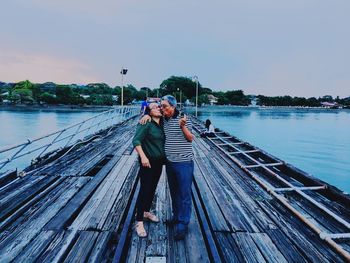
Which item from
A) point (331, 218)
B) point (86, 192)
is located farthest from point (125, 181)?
point (331, 218)

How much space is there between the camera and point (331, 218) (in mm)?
4352

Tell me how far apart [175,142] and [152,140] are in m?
0.29

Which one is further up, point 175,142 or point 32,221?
point 175,142

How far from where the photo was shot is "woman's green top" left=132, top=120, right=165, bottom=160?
11.7 ft

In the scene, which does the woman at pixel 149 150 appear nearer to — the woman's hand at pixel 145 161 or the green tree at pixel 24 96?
the woman's hand at pixel 145 161

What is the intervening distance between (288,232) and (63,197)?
363 cm

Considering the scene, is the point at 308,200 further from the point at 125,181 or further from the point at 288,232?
the point at 125,181

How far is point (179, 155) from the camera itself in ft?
11.7

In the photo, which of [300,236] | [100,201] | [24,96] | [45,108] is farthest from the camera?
[24,96]

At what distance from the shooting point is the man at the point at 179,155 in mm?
3518

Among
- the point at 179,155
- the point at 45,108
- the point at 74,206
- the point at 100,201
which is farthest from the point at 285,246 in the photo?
the point at 45,108

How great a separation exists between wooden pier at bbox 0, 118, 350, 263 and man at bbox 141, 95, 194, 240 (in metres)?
0.32

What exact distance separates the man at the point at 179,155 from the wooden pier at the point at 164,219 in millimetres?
315

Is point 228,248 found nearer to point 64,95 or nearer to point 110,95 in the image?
point 64,95
